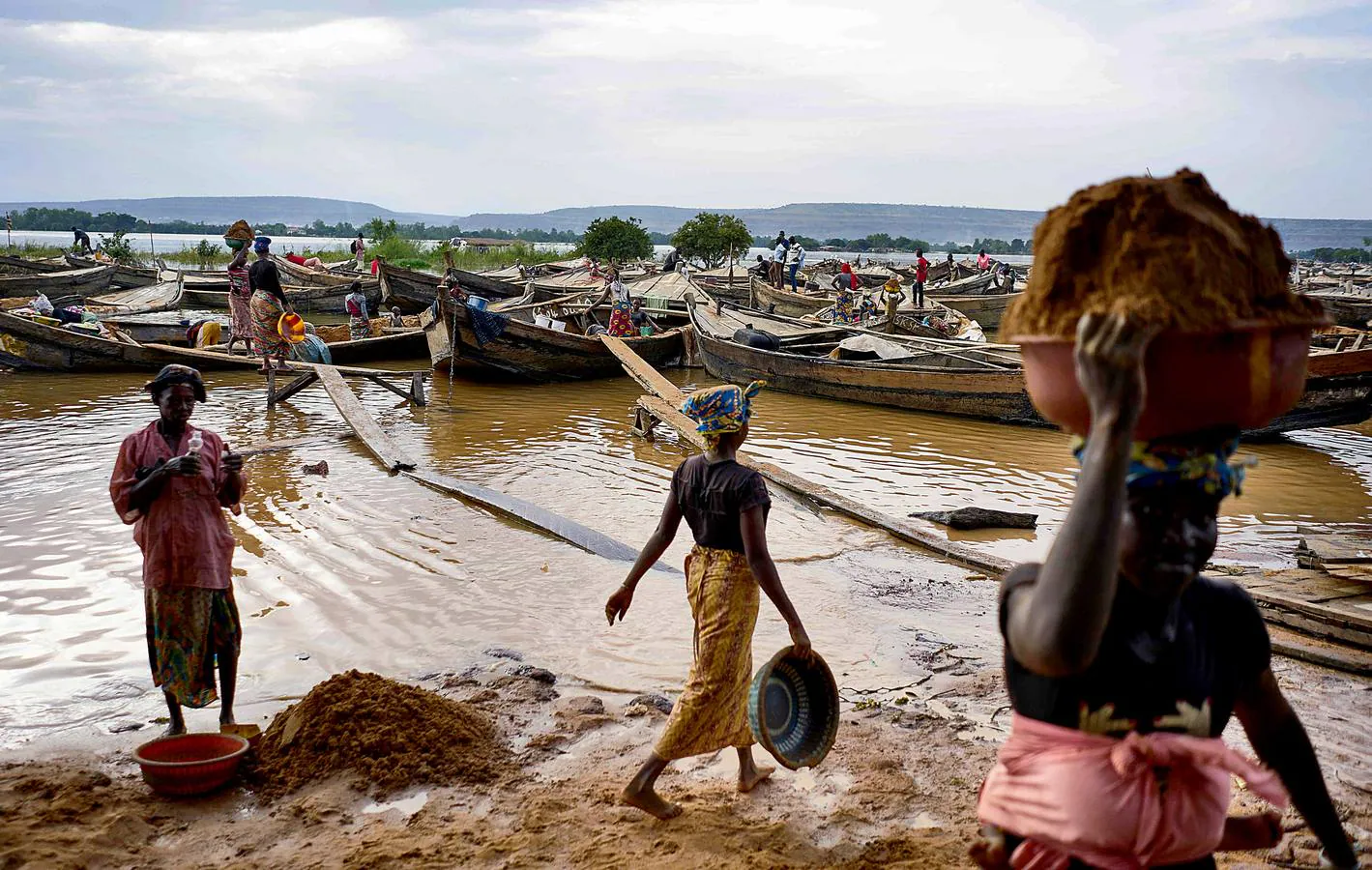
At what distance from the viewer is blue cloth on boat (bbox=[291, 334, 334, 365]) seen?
528 inches

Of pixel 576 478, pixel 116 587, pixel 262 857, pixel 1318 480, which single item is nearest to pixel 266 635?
pixel 116 587

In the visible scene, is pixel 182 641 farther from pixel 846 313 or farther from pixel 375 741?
pixel 846 313

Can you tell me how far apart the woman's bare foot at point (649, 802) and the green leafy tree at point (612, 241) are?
35930 mm

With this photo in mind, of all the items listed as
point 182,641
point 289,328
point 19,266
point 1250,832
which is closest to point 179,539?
point 182,641

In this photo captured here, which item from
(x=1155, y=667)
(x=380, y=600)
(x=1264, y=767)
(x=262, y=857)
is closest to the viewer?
(x=1155, y=667)

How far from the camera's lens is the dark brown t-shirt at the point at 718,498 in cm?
340

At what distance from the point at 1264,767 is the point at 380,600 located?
16.5ft

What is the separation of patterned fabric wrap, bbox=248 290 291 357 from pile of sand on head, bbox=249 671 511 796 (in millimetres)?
9545

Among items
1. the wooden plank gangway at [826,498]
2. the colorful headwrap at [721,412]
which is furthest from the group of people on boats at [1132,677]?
the wooden plank gangway at [826,498]

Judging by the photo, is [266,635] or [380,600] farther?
[380,600]

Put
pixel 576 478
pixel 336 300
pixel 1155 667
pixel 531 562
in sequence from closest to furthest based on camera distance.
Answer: pixel 1155 667, pixel 531 562, pixel 576 478, pixel 336 300

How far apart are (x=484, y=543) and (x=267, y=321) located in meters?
7.04

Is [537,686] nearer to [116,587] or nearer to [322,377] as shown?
[116,587]

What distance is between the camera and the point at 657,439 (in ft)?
39.1
